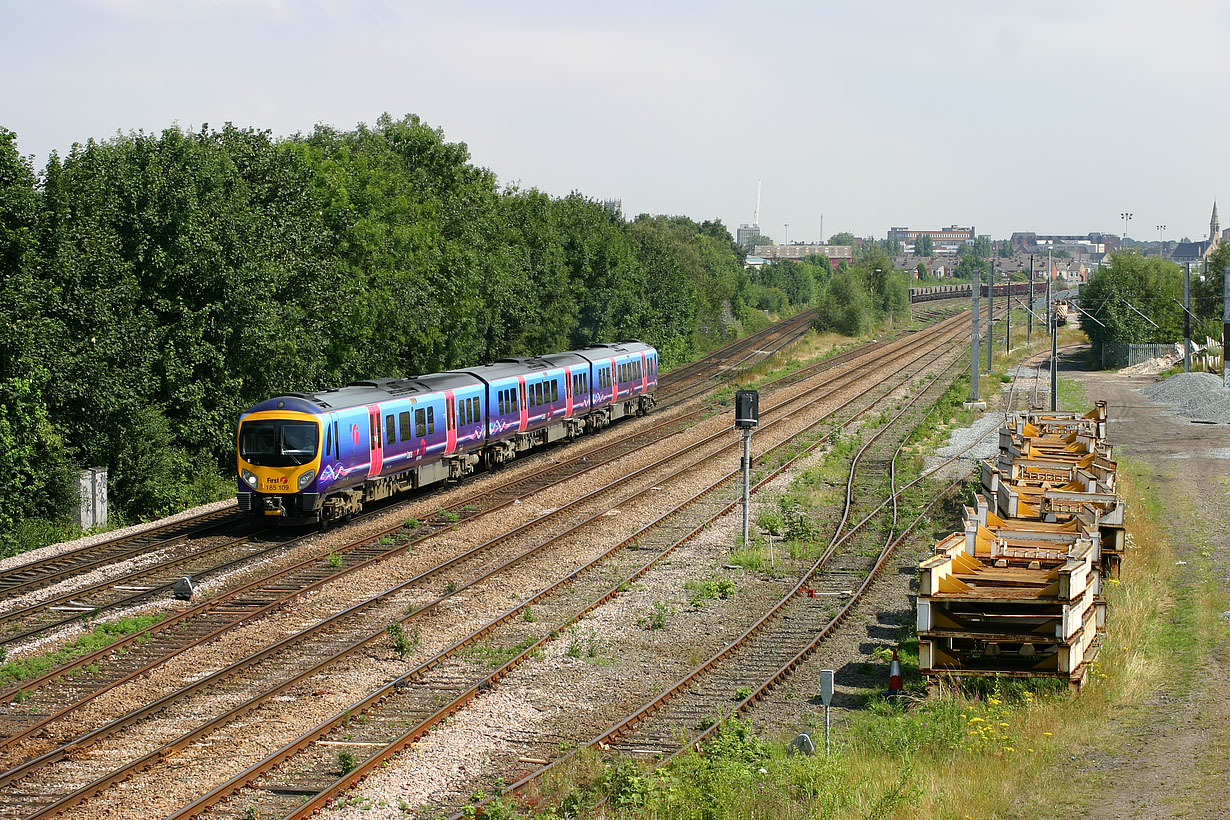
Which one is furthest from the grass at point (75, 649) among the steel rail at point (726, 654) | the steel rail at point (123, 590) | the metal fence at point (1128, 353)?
the metal fence at point (1128, 353)

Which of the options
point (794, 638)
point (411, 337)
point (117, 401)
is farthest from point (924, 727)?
point (411, 337)

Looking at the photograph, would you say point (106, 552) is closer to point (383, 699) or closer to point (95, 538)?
point (95, 538)

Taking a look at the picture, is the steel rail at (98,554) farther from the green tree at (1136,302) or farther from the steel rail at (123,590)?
the green tree at (1136,302)

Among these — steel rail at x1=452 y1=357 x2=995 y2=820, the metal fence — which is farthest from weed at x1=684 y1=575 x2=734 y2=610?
the metal fence

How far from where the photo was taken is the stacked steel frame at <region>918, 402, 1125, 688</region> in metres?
13.7

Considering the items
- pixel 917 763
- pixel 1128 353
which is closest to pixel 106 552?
pixel 917 763

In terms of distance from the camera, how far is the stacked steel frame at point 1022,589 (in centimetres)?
1371

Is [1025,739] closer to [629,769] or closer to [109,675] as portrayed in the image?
[629,769]

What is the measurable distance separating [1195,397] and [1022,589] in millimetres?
40263

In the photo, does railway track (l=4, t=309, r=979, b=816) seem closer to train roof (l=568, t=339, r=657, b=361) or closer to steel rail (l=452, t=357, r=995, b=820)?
steel rail (l=452, t=357, r=995, b=820)

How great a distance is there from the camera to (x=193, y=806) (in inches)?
437

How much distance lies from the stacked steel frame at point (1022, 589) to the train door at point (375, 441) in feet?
45.1

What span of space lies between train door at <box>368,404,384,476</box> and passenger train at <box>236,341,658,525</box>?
0.02 metres

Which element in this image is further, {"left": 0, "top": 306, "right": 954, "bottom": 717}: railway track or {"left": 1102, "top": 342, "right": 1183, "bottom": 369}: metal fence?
{"left": 1102, "top": 342, "right": 1183, "bottom": 369}: metal fence
